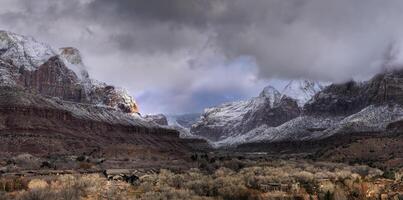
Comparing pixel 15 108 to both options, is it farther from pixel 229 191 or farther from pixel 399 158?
pixel 229 191

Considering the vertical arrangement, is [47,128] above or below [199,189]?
above

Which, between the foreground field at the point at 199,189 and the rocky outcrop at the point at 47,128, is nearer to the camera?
the foreground field at the point at 199,189

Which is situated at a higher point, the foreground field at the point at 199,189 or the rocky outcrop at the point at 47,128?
the rocky outcrop at the point at 47,128

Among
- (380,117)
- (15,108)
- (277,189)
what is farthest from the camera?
(380,117)

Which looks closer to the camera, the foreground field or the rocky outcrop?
the foreground field

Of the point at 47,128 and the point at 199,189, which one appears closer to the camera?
the point at 199,189

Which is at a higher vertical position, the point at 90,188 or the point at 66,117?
the point at 66,117

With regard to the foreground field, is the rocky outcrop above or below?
above

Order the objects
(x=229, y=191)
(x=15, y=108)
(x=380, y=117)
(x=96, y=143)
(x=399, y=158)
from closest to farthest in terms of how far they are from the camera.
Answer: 1. (x=229, y=191)
2. (x=399, y=158)
3. (x=15, y=108)
4. (x=96, y=143)
5. (x=380, y=117)

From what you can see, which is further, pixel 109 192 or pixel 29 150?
pixel 29 150

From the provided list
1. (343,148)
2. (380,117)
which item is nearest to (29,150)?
(343,148)

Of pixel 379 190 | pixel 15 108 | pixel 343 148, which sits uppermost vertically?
pixel 15 108

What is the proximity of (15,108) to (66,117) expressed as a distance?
2431cm

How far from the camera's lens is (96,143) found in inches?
6457
